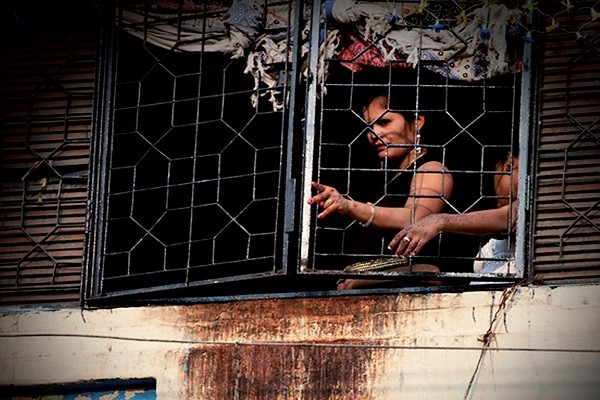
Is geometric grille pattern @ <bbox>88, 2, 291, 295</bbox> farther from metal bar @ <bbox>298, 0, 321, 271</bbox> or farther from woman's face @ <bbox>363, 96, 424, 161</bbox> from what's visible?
woman's face @ <bbox>363, 96, 424, 161</bbox>

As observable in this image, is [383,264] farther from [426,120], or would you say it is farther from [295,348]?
[426,120]

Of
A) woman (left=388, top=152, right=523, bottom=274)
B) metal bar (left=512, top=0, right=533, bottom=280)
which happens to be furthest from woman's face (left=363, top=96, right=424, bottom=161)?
metal bar (left=512, top=0, right=533, bottom=280)

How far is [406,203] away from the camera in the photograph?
948cm

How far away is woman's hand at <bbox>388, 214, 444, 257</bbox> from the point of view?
907cm

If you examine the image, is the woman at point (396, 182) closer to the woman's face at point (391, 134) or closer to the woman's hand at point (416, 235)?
the woman's face at point (391, 134)

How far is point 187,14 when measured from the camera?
982 cm

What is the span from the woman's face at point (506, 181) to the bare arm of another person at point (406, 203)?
0.24 meters

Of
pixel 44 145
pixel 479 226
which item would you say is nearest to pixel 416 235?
pixel 479 226

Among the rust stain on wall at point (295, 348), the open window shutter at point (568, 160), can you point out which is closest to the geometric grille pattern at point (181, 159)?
the rust stain on wall at point (295, 348)

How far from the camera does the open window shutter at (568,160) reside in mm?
9000

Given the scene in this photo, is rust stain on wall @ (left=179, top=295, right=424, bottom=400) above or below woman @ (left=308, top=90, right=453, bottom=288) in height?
below

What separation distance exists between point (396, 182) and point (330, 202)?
2.28 feet

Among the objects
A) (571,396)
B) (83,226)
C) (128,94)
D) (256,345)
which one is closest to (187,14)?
(128,94)

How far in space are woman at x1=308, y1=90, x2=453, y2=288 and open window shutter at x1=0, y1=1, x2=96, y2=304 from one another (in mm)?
1353
